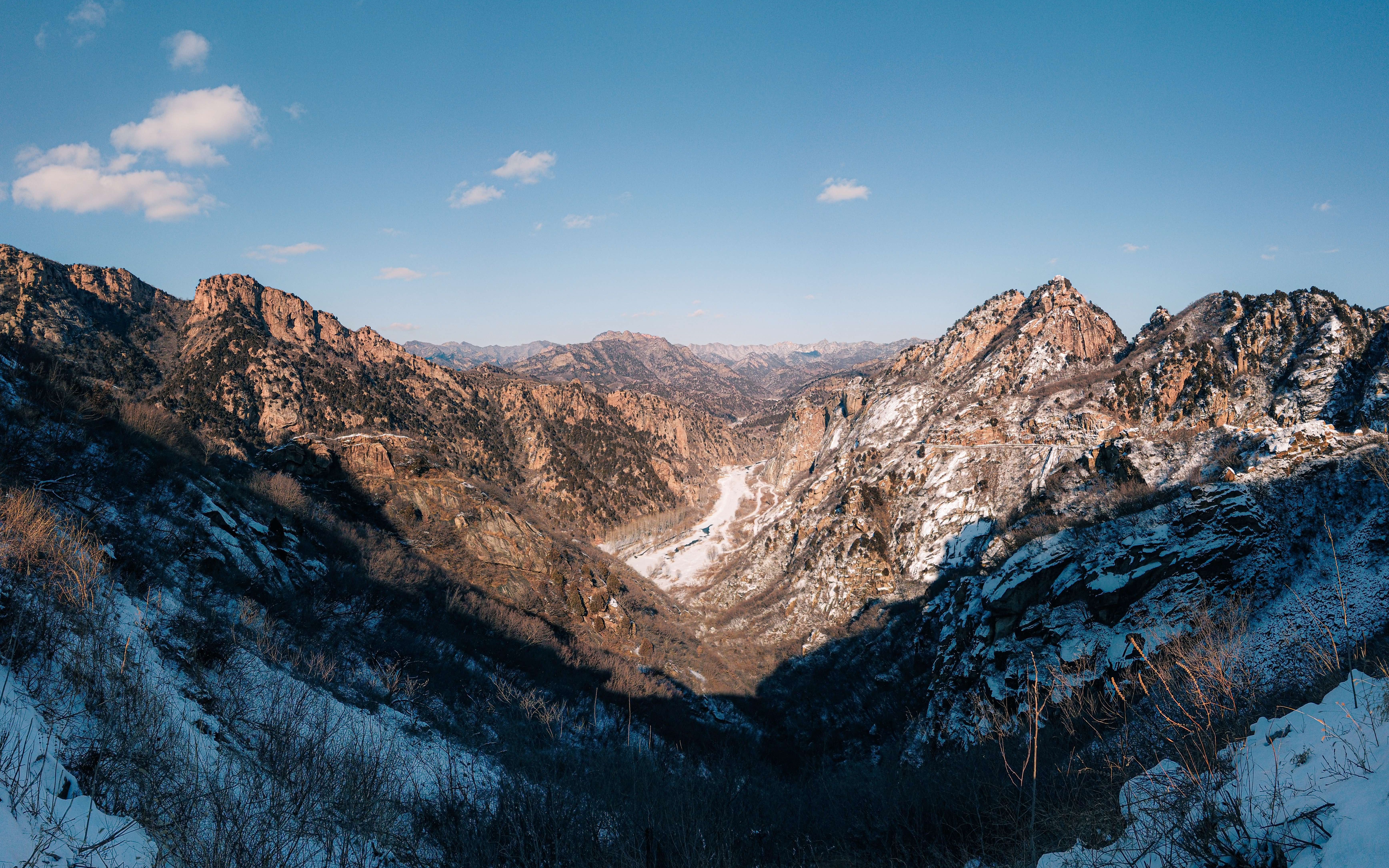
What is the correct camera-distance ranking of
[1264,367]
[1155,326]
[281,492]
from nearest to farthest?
[281,492]
[1264,367]
[1155,326]

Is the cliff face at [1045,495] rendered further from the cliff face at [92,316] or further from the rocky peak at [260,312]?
the rocky peak at [260,312]

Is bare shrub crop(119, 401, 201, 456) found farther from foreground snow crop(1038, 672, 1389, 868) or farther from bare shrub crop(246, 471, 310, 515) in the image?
foreground snow crop(1038, 672, 1389, 868)

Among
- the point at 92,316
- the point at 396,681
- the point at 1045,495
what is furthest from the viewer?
the point at 92,316

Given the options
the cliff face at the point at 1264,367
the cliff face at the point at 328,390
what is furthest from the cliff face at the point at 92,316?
the cliff face at the point at 1264,367

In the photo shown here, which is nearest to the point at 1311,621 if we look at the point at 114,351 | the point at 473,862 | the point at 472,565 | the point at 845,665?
the point at 473,862

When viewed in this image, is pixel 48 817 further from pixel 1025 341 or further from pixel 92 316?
pixel 92 316

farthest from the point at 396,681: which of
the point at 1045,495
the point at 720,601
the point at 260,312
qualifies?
the point at 260,312
